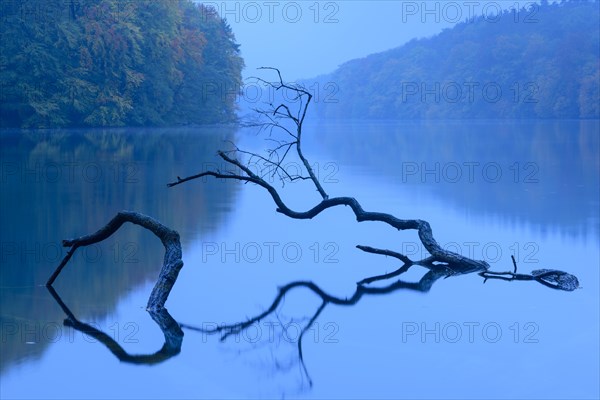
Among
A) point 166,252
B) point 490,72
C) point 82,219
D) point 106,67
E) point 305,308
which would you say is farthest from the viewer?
point 490,72

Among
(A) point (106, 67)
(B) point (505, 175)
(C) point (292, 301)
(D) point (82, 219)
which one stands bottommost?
(C) point (292, 301)

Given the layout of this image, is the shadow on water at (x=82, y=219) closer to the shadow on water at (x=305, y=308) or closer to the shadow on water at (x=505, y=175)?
the shadow on water at (x=305, y=308)

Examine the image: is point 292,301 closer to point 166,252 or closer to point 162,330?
point 166,252

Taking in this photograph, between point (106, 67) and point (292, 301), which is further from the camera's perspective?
point (106, 67)

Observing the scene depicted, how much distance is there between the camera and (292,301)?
6918 mm

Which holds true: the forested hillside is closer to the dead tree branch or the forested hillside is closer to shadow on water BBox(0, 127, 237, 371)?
shadow on water BBox(0, 127, 237, 371)

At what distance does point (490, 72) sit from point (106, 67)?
52.8 meters

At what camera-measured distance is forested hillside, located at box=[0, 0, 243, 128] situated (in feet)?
124

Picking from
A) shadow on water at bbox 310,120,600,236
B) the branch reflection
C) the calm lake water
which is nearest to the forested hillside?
shadow on water at bbox 310,120,600,236

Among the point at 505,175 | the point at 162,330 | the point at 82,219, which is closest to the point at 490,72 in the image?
the point at 505,175

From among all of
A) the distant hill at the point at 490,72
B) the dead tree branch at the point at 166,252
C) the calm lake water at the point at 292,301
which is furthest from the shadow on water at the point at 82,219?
the distant hill at the point at 490,72

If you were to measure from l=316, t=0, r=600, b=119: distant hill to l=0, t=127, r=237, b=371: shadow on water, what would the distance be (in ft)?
153

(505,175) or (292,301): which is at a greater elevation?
(505,175)

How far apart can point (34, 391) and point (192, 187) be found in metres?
10.5
